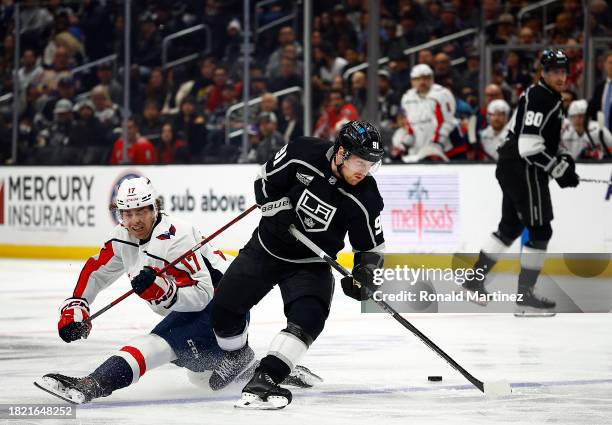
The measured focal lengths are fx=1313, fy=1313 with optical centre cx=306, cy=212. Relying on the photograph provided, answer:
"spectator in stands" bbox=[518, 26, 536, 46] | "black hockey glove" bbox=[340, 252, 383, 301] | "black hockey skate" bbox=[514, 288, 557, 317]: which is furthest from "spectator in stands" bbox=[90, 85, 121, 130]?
"black hockey glove" bbox=[340, 252, 383, 301]

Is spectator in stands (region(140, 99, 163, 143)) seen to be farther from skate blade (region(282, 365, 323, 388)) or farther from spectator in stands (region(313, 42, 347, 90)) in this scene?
skate blade (region(282, 365, 323, 388))

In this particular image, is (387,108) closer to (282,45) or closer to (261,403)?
(282,45)

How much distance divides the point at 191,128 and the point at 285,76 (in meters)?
1.11

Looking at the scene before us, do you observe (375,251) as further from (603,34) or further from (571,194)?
(603,34)

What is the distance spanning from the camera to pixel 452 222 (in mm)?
10586

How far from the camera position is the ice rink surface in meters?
4.61

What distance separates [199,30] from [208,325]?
8080 mm

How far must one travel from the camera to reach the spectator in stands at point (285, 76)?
1172cm

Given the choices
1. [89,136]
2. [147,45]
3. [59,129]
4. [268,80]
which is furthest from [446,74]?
[59,129]

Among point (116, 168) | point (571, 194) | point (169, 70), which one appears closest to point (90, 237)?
point (116, 168)

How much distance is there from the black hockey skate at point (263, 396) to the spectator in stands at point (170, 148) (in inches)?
300

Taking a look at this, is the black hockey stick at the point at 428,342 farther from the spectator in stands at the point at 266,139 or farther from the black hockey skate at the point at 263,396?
the spectator in stands at the point at 266,139

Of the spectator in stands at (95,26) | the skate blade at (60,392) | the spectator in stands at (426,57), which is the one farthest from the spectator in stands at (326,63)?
the skate blade at (60,392)

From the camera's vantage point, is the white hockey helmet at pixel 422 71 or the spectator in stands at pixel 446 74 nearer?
the white hockey helmet at pixel 422 71
